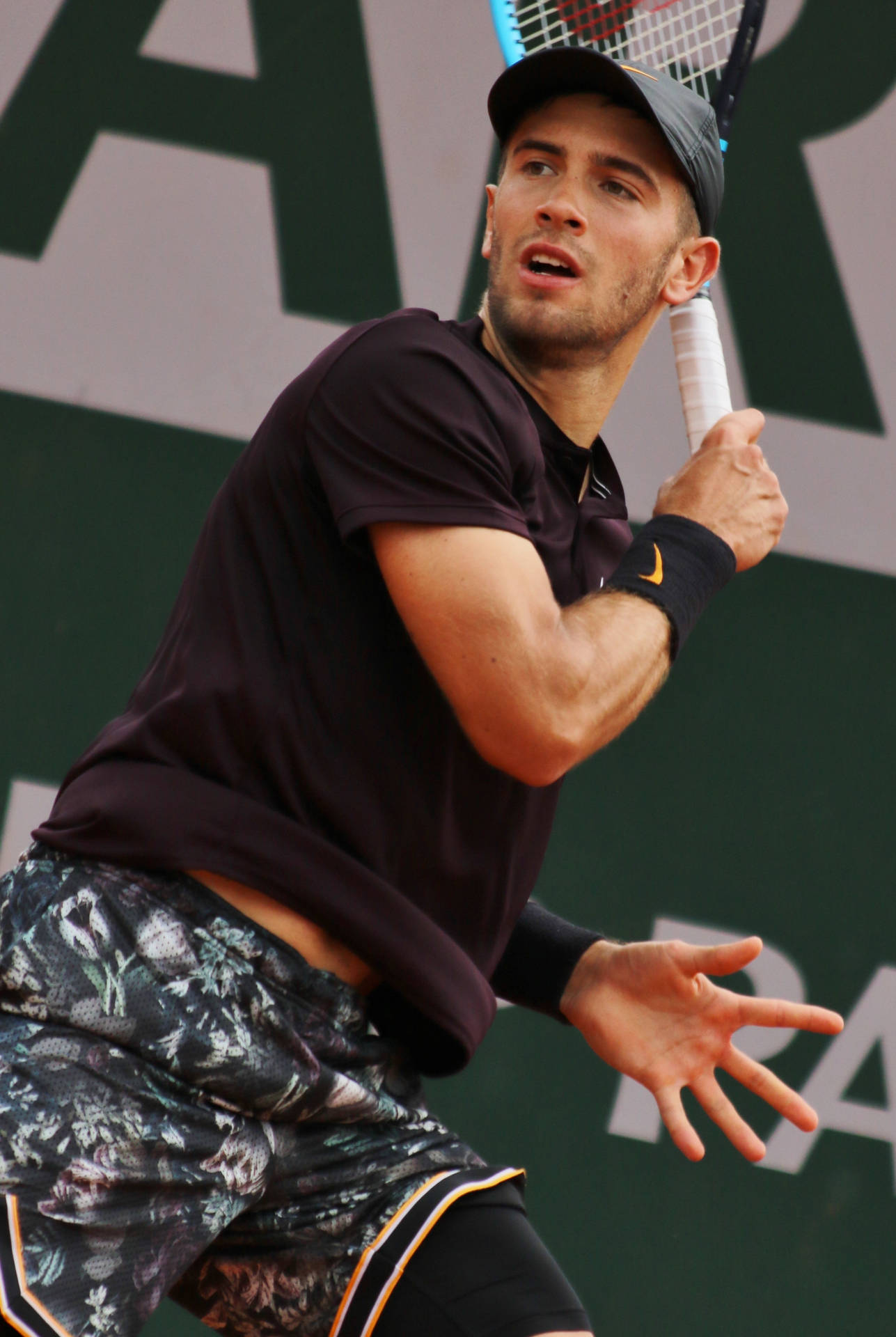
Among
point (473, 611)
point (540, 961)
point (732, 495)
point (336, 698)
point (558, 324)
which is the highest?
point (558, 324)

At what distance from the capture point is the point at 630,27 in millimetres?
2303

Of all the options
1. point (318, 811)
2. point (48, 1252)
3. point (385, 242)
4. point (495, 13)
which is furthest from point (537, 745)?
point (385, 242)

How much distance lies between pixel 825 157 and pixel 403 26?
0.84 m

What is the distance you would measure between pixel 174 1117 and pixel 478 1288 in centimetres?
32

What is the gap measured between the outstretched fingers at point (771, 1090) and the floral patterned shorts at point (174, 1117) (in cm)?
37

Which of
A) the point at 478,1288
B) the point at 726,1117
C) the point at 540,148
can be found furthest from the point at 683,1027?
the point at 540,148

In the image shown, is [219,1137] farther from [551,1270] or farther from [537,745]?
[537,745]

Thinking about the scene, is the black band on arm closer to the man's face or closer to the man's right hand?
the man's right hand

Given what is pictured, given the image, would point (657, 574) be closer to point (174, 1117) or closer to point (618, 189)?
point (618, 189)

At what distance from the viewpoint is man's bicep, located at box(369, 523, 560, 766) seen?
1.36 m

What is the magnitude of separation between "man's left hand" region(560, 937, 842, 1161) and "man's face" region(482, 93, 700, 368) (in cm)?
68

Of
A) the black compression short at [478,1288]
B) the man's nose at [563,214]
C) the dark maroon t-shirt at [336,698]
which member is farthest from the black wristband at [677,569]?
the black compression short at [478,1288]

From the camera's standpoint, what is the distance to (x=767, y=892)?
3.00 m

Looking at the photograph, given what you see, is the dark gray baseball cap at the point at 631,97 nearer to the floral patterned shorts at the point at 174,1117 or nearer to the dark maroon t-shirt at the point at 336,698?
the dark maroon t-shirt at the point at 336,698
